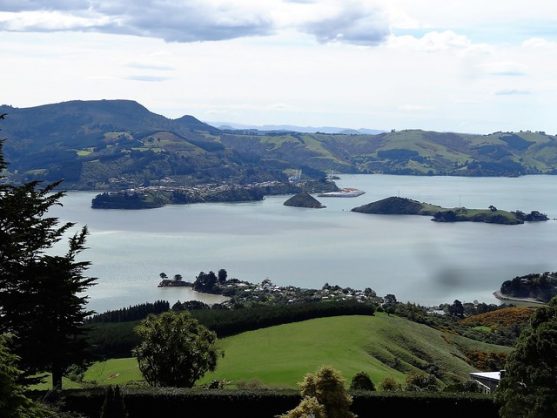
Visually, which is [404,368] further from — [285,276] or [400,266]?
[400,266]

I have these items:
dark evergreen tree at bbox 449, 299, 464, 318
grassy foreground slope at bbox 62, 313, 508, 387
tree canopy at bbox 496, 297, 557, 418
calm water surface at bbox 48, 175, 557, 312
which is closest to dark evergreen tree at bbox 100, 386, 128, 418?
tree canopy at bbox 496, 297, 557, 418

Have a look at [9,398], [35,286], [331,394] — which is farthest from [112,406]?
[331,394]

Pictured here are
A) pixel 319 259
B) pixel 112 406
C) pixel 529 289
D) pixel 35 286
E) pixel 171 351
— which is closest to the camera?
pixel 112 406

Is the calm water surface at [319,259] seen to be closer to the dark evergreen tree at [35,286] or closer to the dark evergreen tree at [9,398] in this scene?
the dark evergreen tree at [35,286]

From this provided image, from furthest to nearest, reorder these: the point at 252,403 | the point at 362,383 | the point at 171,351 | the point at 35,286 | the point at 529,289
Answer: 1. the point at 529,289
2. the point at 362,383
3. the point at 171,351
4. the point at 252,403
5. the point at 35,286

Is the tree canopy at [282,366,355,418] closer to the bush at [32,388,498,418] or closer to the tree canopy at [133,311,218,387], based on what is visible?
the bush at [32,388,498,418]

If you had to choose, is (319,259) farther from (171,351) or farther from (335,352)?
(171,351)

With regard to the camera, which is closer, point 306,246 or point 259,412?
point 259,412

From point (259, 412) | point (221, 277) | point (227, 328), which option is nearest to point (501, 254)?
point (221, 277)
